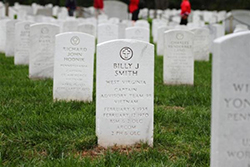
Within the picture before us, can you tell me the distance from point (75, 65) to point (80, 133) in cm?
169

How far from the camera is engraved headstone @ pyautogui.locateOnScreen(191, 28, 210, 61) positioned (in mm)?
12570

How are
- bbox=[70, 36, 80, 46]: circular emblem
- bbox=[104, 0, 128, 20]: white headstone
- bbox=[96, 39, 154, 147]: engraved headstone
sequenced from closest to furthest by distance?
bbox=[96, 39, 154, 147]: engraved headstone → bbox=[70, 36, 80, 46]: circular emblem → bbox=[104, 0, 128, 20]: white headstone

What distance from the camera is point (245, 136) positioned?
3.29 m

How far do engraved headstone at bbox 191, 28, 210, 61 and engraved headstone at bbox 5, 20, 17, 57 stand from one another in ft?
15.3

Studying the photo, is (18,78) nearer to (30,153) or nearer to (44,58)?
(44,58)

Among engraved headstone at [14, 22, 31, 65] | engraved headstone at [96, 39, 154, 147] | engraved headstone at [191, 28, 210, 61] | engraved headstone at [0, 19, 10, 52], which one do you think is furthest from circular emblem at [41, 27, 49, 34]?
engraved headstone at [191, 28, 210, 61]

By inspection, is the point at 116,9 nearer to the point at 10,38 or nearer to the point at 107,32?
the point at 107,32

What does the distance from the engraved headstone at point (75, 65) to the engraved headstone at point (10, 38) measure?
16.9ft

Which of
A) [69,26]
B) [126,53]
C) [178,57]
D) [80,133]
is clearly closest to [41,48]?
[178,57]

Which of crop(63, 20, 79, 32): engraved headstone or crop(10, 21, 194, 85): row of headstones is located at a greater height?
crop(63, 20, 79, 32): engraved headstone

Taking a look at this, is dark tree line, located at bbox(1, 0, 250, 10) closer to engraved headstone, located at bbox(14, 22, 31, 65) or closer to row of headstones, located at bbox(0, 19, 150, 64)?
row of headstones, located at bbox(0, 19, 150, 64)

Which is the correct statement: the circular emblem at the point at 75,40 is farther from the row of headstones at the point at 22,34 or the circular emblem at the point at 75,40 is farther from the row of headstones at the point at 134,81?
the row of headstones at the point at 22,34

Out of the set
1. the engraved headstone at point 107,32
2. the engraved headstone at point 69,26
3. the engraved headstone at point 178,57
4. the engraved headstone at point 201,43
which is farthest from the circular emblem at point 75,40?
the engraved headstone at point 69,26

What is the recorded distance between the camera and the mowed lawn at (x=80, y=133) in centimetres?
420
